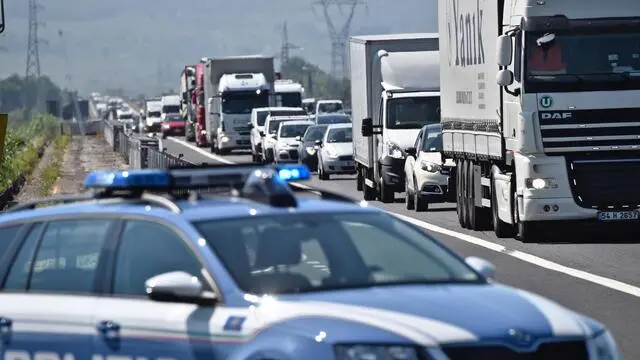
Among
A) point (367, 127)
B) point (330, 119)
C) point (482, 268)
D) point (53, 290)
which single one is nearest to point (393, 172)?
point (367, 127)

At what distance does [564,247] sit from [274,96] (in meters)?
43.4

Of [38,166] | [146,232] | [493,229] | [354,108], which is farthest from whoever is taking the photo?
[38,166]

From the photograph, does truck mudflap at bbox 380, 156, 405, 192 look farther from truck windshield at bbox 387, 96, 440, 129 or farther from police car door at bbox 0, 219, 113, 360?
police car door at bbox 0, 219, 113, 360

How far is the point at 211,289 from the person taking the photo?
787 centimetres

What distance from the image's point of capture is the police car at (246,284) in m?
7.36

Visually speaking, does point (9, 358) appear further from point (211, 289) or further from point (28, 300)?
point (211, 289)

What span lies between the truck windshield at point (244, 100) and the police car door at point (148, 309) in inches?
2237

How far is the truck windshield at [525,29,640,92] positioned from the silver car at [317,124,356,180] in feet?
75.8

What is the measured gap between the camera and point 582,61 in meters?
22.5

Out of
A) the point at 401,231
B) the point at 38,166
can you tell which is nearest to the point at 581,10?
the point at 401,231

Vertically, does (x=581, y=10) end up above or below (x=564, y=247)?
above

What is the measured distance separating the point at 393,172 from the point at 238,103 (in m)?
32.1

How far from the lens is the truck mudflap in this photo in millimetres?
34031

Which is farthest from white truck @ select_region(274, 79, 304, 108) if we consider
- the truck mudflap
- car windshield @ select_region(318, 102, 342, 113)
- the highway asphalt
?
the highway asphalt
